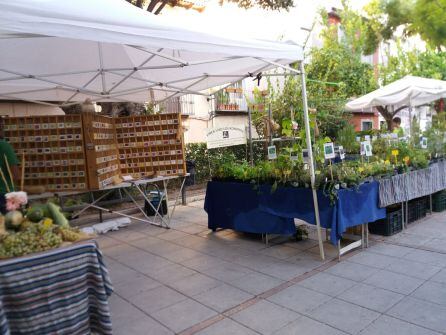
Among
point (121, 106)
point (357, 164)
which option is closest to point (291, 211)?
point (357, 164)

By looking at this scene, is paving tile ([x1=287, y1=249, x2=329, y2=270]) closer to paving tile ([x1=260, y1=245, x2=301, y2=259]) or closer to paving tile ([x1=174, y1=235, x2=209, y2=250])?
paving tile ([x1=260, y1=245, x2=301, y2=259])

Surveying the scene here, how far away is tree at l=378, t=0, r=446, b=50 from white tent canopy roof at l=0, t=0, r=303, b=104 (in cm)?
1136

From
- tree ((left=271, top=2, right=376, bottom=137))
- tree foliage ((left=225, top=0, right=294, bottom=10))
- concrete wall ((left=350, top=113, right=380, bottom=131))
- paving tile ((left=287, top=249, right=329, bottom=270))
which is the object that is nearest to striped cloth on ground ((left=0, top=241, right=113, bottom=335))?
paving tile ((left=287, top=249, right=329, bottom=270))

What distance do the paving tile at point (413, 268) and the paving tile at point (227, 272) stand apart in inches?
68.1

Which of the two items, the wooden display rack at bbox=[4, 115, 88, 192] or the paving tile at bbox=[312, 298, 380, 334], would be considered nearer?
the paving tile at bbox=[312, 298, 380, 334]

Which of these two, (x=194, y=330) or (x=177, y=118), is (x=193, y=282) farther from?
(x=177, y=118)

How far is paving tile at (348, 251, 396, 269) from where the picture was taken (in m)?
4.40

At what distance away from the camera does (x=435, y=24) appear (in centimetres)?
1380

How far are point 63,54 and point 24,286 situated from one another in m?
3.93

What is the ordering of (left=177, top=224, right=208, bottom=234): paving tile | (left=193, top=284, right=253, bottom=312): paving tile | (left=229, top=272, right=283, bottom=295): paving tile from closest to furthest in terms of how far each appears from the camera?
(left=193, top=284, right=253, bottom=312): paving tile, (left=229, top=272, right=283, bottom=295): paving tile, (left=177, top=224, right=208, bottom=234): paving tile

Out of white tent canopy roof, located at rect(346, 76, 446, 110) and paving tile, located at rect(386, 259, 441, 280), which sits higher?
white tent canopy roof, located at rect(346, 76, 446, 110)

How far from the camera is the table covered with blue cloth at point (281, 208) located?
4500 mm

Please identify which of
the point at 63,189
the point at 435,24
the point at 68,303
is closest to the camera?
the point at 68,303

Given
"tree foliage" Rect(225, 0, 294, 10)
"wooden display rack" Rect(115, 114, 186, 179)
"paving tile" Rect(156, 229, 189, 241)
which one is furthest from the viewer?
"tree foliage" Rect(225, 0, 294, 10)
